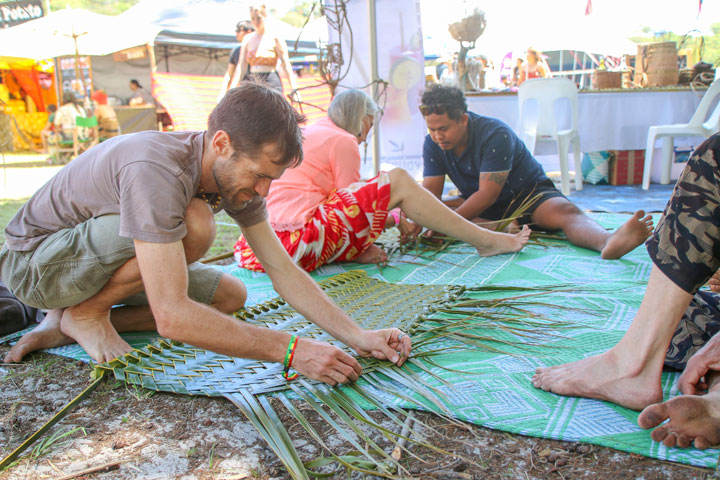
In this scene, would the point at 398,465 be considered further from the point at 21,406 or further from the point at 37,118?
the point at 37,118

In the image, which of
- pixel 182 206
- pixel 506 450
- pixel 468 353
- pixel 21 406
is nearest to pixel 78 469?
pixel 21 406

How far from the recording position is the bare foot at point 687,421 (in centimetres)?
120

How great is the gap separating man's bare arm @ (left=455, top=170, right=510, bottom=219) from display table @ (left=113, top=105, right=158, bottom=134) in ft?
24.3

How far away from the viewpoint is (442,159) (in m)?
3.70

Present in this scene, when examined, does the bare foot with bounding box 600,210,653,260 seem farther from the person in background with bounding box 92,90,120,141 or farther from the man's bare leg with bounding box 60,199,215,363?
the person in background with bounding box 92,90,120,141

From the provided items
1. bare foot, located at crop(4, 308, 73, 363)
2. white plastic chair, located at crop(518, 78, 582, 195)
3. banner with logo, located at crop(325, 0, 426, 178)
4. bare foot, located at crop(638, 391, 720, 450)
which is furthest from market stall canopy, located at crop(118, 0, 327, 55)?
bare foot, located at crop(638, 391, 720, 450)

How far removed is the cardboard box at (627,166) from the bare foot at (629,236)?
12.3 ft

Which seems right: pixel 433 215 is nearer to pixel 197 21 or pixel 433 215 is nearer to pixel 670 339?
pixel 670 339

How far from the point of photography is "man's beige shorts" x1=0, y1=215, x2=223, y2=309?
174cm

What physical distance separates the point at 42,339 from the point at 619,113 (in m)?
5.95

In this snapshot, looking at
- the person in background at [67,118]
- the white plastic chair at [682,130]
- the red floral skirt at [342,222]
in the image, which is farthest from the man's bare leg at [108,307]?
the person in background at [67,118]

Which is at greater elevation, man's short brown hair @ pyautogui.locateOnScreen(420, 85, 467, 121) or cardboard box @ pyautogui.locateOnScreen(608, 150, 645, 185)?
man's short brown hair @ pyautogui.locateOnScreen(420, 85, 467, 121)

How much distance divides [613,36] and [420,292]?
1295 cm

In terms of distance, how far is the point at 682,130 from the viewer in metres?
5.73
